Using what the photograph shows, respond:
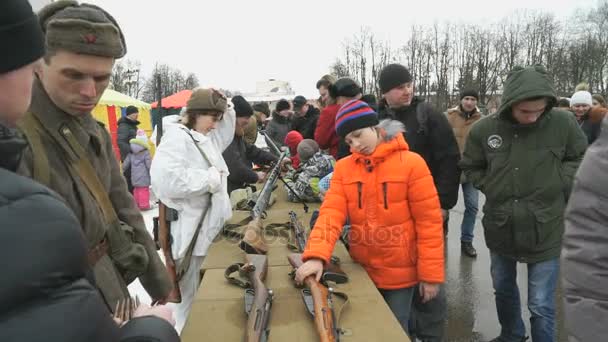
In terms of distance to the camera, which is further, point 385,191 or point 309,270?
point 385,191

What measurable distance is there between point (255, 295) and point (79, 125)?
1.04 meters

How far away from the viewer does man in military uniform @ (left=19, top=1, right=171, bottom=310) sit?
57.5 inches

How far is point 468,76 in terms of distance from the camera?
47562 millimetres

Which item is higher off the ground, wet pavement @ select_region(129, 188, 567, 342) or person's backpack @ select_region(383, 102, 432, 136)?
person's backpack @ select_region(383, 102, 432, 136)

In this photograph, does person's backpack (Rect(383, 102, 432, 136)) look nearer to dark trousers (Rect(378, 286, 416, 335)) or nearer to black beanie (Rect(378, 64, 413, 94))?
black beanie (Rect(378, 64, 413, 94))

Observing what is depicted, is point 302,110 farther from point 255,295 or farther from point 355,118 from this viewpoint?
point 255,295

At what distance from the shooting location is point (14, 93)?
882 mm

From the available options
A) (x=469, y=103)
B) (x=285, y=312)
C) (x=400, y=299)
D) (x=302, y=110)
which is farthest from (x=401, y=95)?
(x=302, y=110)

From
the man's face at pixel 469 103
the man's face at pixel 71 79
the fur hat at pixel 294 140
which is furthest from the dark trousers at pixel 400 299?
the man's face at pixel 469 103

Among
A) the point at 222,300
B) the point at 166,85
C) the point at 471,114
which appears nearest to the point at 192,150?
the point at 222,300

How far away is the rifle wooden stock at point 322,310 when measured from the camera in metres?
1.67

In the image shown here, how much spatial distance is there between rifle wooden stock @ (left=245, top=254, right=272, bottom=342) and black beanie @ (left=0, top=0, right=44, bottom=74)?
1223 mm

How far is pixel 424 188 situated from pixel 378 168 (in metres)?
0.28

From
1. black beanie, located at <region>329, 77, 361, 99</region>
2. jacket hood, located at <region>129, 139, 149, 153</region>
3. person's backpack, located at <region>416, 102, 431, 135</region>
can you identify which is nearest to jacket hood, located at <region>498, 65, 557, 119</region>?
person's backpack, located at <region>416, 102, 431, 135</region>
